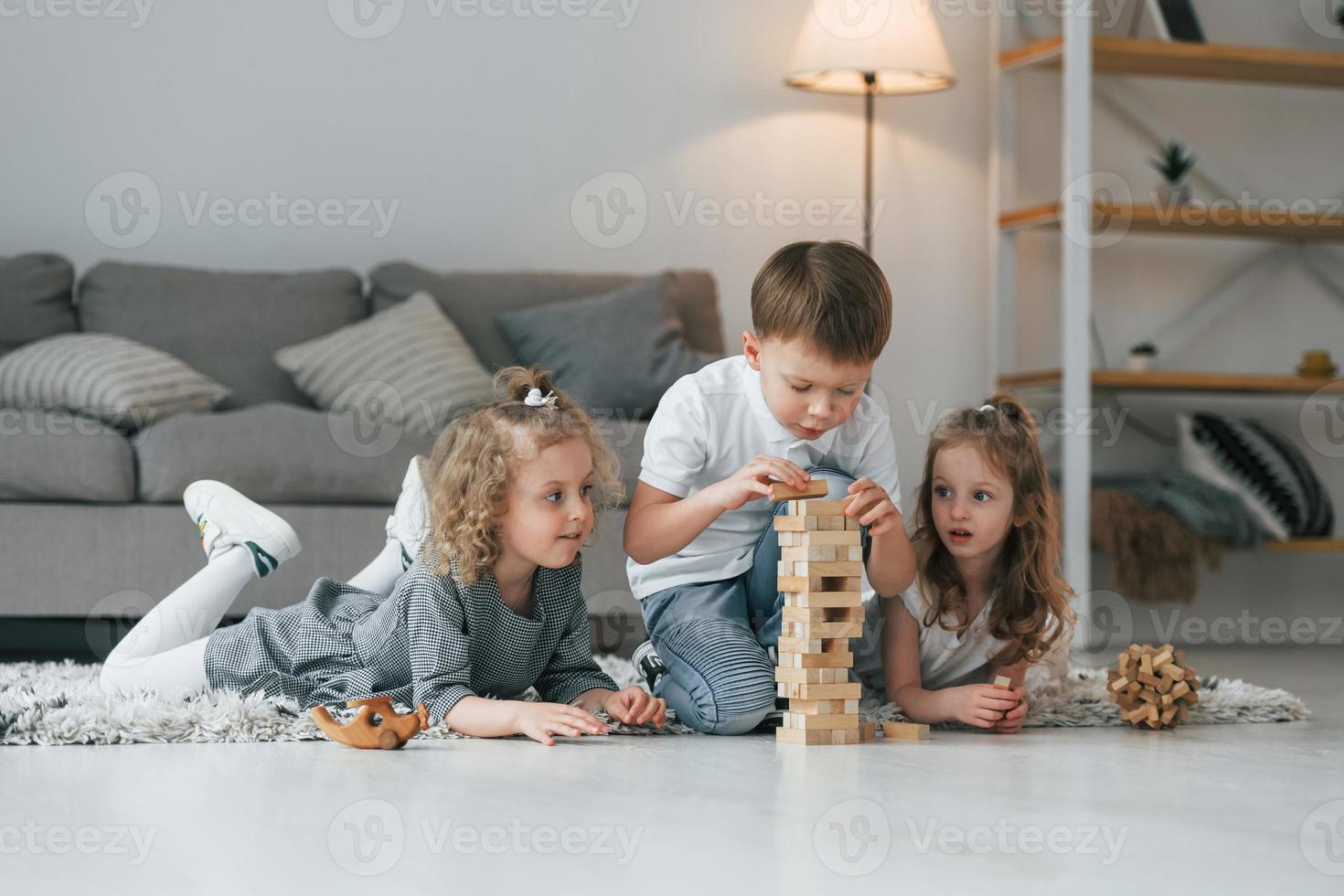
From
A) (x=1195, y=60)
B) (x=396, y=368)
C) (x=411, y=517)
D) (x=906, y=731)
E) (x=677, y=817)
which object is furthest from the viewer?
(x=1195, y=60)

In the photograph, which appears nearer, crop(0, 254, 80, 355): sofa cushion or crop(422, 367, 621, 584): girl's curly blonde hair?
crop(422, 367, 621, 584): girl's curly blonde hair

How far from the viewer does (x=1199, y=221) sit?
11.5 feet

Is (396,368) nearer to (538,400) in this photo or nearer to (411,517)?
(411,517)

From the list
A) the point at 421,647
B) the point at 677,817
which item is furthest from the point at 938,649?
the point at 677,817

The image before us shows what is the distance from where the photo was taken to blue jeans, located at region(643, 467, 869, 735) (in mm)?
1698

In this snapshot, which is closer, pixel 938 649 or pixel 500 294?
pixel 938 649

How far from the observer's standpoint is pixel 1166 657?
1.81 m

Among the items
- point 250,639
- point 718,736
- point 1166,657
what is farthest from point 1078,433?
point 250,639

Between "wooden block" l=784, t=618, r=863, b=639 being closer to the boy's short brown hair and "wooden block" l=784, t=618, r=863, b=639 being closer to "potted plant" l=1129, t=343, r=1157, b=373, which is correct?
the boy's short brown hair

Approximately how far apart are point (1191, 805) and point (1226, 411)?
111 inches

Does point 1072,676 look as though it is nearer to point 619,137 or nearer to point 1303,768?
point 1303,768

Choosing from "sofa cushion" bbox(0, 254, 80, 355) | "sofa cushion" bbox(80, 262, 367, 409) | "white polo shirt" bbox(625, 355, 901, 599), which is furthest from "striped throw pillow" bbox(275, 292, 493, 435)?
"white polo shirt" bbox(625, 355, 901, 599)

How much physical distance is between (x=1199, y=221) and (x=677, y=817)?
2.80 m

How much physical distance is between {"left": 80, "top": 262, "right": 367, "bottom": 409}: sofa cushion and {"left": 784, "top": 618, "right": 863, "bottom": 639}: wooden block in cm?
161
